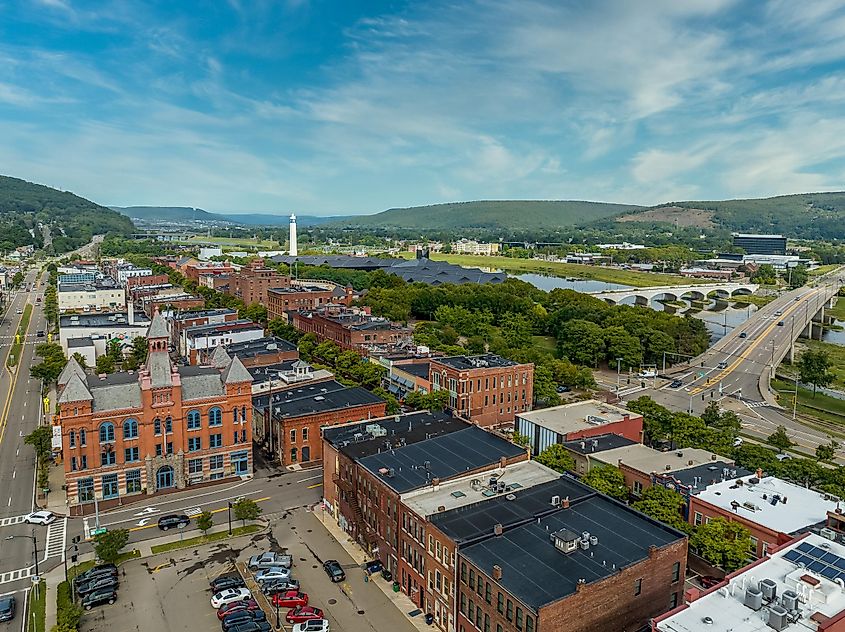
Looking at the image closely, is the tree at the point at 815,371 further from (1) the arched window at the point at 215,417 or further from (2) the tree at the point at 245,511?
(1) the arched window at the point at 215,417

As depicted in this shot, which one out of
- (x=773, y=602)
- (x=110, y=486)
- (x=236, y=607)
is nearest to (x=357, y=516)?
(x=236, y=607)

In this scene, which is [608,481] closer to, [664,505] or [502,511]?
[664,505]

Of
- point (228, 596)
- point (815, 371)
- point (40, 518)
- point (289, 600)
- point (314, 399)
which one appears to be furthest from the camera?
point (815, 371)

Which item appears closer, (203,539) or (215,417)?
(203,539)

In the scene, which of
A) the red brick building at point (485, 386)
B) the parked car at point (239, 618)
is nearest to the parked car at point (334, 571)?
the parked car at point (239, 618)

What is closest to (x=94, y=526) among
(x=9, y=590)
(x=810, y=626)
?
(x=9, y=590)

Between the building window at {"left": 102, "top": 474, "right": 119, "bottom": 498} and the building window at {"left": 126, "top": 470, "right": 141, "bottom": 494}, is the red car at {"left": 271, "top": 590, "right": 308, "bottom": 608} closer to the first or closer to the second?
the building window at {"left": 126, "top": 470, "right": 141, "bottom": 494}
